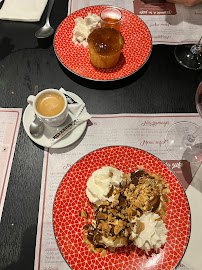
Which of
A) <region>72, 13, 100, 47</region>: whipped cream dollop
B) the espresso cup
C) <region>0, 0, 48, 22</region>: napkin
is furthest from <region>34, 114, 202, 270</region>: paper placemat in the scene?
<region>0, 0, 48, 22</region>: napkin

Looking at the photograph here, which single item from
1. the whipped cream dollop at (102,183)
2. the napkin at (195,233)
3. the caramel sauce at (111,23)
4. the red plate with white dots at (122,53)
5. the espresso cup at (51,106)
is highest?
the caramel sauce at (111,23)

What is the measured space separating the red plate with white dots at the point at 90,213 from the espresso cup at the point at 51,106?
201mm

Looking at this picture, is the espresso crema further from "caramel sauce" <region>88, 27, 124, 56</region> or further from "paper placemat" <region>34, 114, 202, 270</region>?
"caramel sauce" <region>88, 27, 124, 56</region>

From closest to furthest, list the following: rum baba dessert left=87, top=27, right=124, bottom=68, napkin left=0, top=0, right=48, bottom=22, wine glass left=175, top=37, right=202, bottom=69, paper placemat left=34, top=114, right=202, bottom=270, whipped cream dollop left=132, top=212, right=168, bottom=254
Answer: whipped cream dollop left=132, top=212, right=168, bottom=254, paper placemat left=34, top=114, right=202, bottom=270, rum baba dessert left=87, top=27, right=124, bottom=68, wine glass left=175, top=37, right=202, bottom=69, napkin left=0, top=0, right=48, bottom=22

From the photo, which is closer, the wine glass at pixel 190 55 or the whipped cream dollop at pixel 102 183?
the whipped cream dollop at pixel 102 183

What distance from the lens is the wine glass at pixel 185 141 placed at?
1044 mm

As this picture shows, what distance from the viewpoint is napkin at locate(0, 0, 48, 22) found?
4.47ft

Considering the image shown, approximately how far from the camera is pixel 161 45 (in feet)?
4.28

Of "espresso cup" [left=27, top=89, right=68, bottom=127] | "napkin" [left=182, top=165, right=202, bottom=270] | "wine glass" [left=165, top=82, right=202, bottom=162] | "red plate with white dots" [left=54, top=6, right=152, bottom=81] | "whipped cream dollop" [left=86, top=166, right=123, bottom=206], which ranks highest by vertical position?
"red plate with white dots" [left=54, top=6, right=152, bottom=81]

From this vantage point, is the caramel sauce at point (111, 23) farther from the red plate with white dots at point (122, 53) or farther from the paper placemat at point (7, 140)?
the paper placemat at point (7, 140)

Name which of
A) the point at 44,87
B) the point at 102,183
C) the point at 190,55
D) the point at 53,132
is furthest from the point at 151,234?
the point at 190,55

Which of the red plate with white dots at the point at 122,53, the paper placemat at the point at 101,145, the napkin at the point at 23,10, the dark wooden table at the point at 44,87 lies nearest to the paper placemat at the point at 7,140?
the dark wooden table at the point at 44,87

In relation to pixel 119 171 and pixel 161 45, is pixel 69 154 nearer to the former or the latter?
pixel 119 171

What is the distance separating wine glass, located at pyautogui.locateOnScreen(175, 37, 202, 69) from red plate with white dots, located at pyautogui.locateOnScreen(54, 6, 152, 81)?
0.17m
